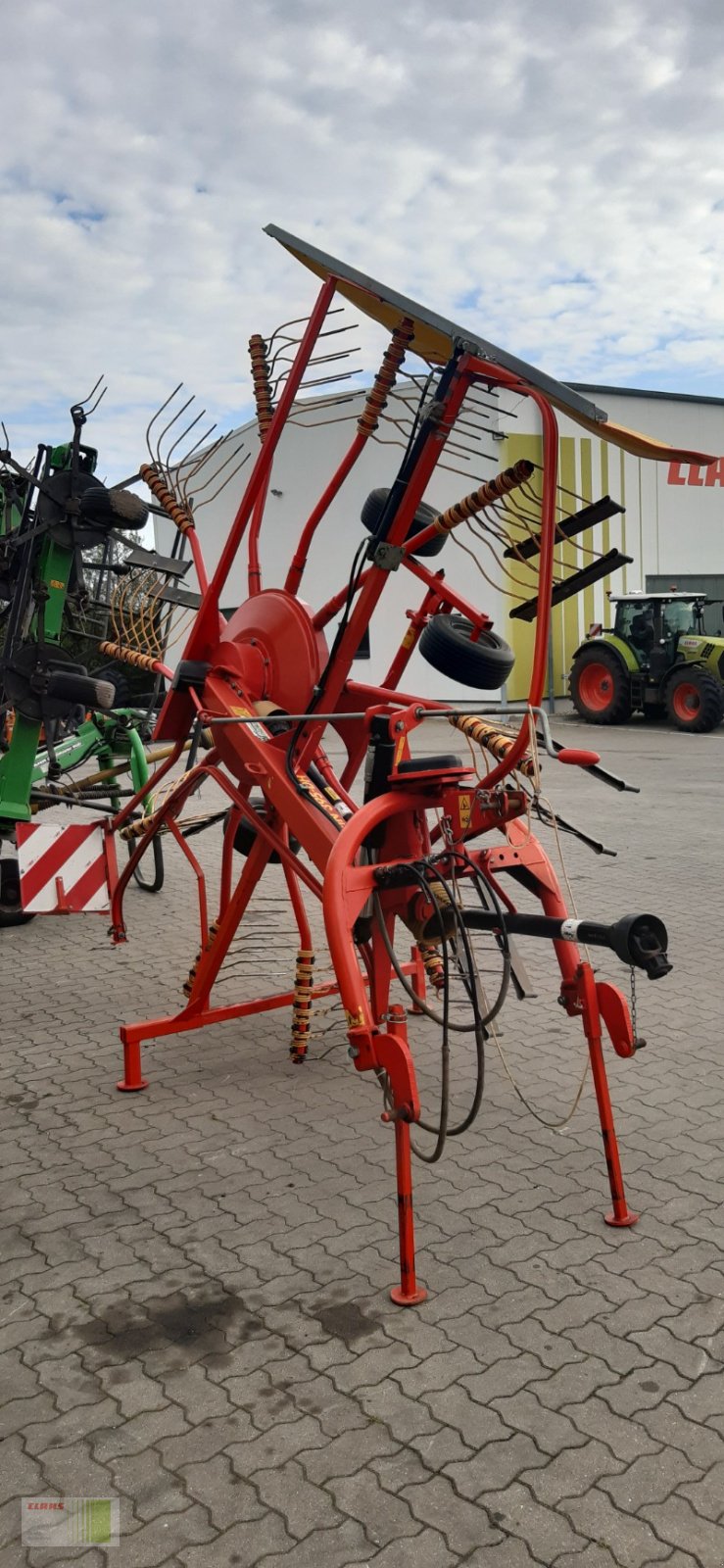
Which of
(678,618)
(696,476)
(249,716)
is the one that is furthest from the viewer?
(696,476)

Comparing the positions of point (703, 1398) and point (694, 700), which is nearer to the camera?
point (703, 1398)

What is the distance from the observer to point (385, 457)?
22.6 m

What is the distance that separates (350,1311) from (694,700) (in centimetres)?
1673

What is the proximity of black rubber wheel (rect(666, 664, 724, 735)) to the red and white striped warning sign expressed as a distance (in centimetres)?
1438

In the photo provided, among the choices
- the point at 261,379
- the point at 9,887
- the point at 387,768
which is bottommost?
Answer: the point at 9,887

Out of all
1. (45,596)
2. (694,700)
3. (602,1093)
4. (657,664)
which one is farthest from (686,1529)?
(657,664)

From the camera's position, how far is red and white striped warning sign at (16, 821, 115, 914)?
5562mm

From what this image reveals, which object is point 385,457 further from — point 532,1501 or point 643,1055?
point 532,1501

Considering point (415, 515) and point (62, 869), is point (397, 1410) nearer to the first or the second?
point (415, 515)

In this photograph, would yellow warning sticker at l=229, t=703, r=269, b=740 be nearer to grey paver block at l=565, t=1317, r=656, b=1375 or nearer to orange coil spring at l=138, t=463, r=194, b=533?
orange coil spring at l=138, t=463, r=194, b=533

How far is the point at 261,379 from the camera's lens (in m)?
4.55

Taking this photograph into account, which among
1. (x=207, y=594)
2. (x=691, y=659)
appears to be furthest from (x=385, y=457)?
(x=207, y=594)

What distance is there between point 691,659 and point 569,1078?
15.2 meters

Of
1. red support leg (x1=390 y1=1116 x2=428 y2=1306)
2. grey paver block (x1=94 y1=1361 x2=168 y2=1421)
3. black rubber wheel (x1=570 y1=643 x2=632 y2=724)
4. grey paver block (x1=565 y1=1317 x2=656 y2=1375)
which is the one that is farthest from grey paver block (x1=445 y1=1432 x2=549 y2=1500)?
black rubber wheel (x1=570 y1=643 x2=632 y2=724)
